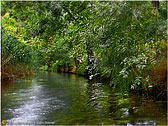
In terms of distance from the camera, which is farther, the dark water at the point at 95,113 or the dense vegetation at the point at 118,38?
the dark water at the point at 95,113

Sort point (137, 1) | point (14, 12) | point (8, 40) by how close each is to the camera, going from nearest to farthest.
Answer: point (137, 1) → point (14, 12) → point (8, 40)

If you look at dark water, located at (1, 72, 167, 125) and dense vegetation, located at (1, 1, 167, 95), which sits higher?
dense vegetation, located at (1, 1, 167, 95)

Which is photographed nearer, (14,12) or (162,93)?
(162,93)

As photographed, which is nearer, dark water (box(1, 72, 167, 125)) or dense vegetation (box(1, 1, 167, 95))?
dense vegetation (box(1, 1, 167, 95))

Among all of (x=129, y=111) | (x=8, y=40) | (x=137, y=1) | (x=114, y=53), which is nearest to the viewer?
(x=114, y=53)

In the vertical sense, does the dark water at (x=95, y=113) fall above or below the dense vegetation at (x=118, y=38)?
below

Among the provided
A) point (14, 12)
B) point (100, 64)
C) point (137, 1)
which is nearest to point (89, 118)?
point (100, 64)

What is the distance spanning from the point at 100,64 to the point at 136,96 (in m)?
4.86

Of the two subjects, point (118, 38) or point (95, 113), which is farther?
point (95, 113)

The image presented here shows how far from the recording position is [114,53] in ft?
19.7

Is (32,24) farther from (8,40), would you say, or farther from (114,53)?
(8,40)

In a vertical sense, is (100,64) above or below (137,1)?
below

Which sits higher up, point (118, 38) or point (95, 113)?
point (118, 38)

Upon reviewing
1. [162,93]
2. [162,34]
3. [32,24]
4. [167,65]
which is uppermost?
[32,24]
